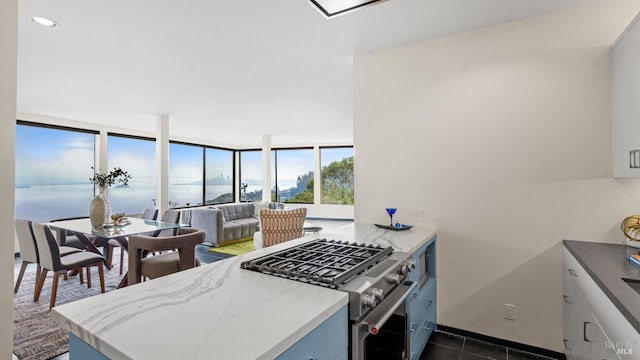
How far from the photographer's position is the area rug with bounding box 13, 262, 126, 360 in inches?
91.5

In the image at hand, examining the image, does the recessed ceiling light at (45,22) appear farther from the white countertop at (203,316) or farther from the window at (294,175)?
the window at (294,175)

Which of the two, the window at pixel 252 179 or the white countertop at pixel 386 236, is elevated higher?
the window at pixel 252 179

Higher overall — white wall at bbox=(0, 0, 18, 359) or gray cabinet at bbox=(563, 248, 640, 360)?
white wall at bbox=(0, 0, 18, 359)

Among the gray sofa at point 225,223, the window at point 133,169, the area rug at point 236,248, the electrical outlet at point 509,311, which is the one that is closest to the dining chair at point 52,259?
the area rug at point 236,248

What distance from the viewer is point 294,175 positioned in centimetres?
1017

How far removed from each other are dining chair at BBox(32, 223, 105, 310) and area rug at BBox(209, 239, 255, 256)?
88.1 inches

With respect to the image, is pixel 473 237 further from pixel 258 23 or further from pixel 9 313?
pixel 9 313

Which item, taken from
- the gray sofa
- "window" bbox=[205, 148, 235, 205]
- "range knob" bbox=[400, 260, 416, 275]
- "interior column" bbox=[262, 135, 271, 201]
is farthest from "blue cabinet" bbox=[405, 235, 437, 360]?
"window" bbox=[205, 148, 235, 205]

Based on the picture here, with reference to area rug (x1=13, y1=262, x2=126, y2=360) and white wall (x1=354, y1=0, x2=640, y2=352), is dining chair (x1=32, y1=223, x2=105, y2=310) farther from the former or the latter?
white wall (x1=354, y1=0, x2=640, y2=352)

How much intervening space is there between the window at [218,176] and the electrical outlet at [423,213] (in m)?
8.00

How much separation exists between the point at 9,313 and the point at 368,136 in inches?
108

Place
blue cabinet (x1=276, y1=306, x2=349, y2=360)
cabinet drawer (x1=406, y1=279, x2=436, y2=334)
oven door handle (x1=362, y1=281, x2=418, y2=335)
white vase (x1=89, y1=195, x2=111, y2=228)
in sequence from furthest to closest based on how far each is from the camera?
white vase (x1=89, y1=195, x2=111, y2=228), cabinet drawer (x1=406, y1=279, x2=436, y2=334), oven door handle (x1=362, y1=281, x2=418, y2=335), blue cabinet (x1=276, y1=306, x2=349, y2=360)

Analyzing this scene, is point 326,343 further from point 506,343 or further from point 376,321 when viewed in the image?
point 506,343

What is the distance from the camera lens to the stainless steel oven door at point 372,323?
1127 mm
